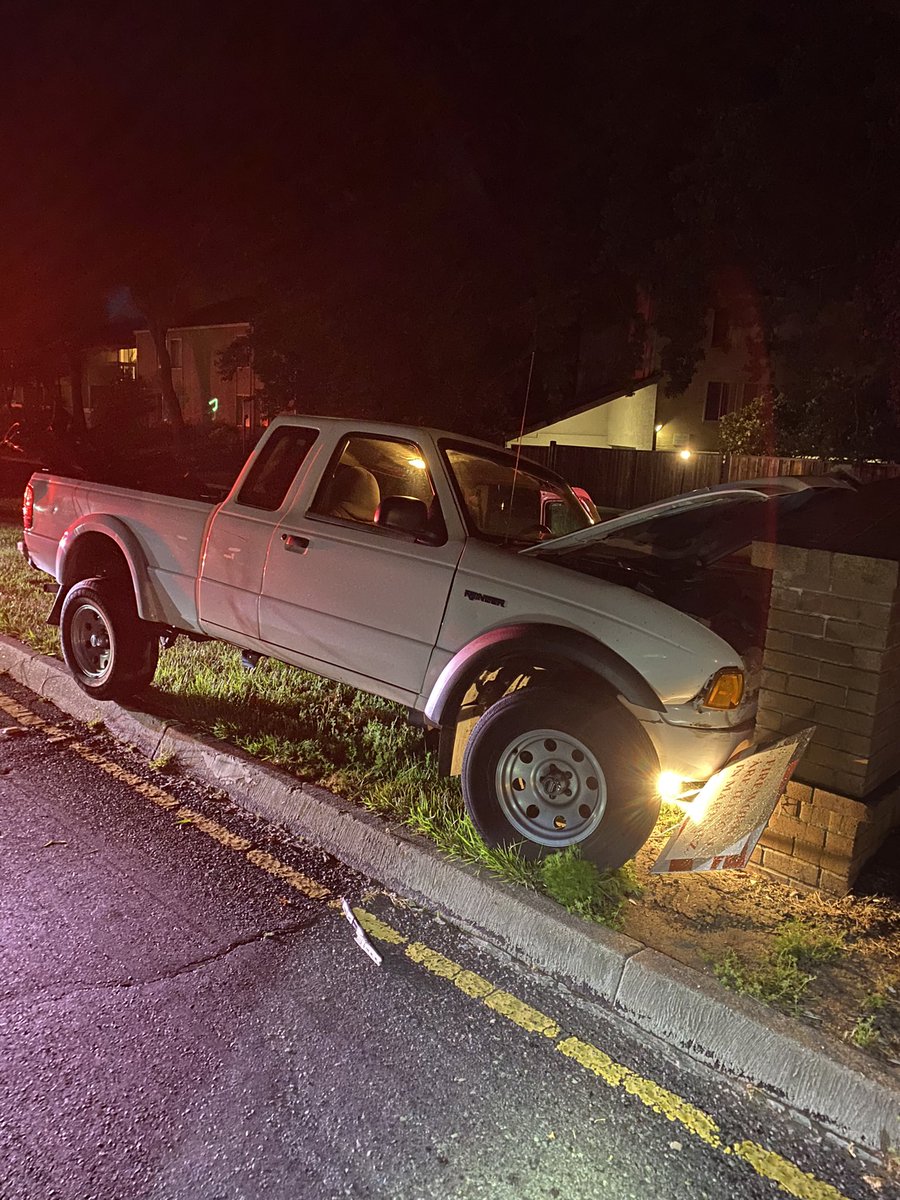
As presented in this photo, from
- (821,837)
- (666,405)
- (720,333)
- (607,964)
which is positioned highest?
(720,333)

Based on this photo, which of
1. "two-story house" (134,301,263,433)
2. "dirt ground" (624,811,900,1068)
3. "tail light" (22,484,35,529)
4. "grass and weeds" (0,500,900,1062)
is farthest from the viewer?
"two-story house" (134,301,263,433)

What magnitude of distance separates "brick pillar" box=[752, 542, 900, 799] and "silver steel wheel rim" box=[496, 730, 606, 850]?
781 mm

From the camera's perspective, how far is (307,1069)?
299cm

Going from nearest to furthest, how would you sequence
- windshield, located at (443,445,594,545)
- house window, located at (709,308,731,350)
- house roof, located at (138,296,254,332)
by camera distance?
windshield, located at (443,445,594,545) → house window, located at (709,308,731,350) → house roof, located at (138,296,254,332)

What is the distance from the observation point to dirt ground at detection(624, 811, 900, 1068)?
321cm

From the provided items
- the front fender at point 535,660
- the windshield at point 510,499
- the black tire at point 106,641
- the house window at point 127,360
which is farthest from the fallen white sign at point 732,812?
the house window at point 127,360

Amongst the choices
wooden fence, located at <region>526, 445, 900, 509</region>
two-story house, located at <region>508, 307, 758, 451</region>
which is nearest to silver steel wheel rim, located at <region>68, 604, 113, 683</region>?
→ wooden fence, located at <region>526, 445, 900, 509</region>

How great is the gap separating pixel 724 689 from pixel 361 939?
1.76 meters

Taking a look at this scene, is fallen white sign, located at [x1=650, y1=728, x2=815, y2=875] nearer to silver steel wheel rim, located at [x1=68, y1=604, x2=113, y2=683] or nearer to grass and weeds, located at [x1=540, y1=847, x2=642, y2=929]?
grass and weeds, located at [x1=540, y1=847, x2=642, y2=929]

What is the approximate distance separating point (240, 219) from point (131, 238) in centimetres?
673

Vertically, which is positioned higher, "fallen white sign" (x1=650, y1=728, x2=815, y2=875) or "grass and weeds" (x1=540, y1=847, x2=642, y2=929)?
"fallen white sign" (x1=650, y1=728, x2=815, y2=875)

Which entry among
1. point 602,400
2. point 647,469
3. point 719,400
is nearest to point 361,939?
point 647,469

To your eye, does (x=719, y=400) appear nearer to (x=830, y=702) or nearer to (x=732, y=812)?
(x=830, y=702)

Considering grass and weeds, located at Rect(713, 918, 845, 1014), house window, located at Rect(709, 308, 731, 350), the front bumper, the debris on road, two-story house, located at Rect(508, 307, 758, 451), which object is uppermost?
house window, located at Rect(709, 308, 731, 350)
